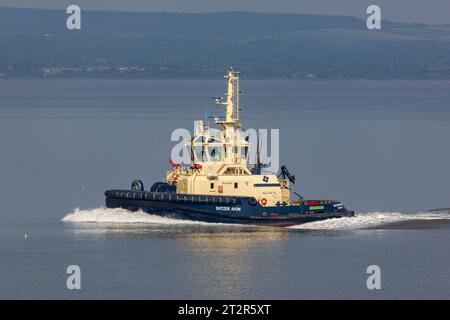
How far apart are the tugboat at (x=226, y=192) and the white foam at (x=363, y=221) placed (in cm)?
34

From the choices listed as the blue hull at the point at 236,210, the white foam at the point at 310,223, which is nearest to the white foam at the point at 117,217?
the white foam at the point at 310,223

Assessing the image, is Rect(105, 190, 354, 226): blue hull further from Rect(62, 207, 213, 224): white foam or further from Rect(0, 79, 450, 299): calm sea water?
Rect(0, 79, 450, 299): calm sea water

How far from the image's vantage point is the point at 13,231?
62.9 meters

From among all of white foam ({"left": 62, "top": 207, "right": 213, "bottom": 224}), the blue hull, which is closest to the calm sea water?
white foam ({"left": 62, "top": 207, "right": 213, "bottom": 224})

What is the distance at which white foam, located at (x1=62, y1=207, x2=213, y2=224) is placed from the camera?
2591 inches

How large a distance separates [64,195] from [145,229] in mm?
16348

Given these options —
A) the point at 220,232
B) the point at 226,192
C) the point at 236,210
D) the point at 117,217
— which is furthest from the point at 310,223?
the point at 117,217

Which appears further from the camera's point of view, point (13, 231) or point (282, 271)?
point (13, 231)

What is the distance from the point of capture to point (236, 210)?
65000 millimetres

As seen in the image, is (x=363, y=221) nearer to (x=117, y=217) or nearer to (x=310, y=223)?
(x=310, y=223)

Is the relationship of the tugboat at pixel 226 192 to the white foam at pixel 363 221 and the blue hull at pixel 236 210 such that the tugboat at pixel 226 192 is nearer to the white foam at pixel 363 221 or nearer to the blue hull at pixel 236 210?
the blue hull at pixel 236 210
